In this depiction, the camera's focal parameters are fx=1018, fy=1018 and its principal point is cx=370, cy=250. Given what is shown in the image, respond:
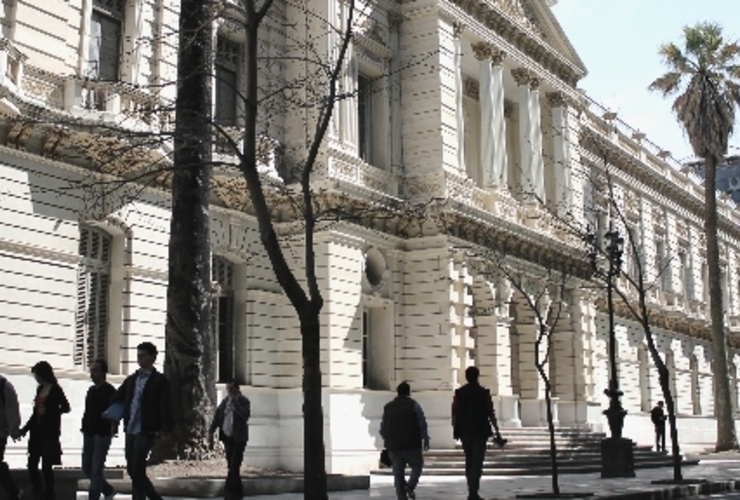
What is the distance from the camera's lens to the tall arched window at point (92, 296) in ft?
63.5

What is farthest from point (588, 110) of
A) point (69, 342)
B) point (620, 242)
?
point (69, 342)

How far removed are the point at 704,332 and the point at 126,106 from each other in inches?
1349

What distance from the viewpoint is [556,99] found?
111 ft

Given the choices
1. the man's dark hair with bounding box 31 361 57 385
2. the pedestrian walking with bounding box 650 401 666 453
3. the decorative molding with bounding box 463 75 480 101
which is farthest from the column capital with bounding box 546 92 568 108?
the man's dark hair with bounding box 31 361 57 385

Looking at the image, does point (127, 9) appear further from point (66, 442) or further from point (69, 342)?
point (66, 442)

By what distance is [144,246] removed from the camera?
20406 millimetres

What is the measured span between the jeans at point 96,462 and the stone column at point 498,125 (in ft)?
61.1

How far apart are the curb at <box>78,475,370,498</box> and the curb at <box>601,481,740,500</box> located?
465 centimetres

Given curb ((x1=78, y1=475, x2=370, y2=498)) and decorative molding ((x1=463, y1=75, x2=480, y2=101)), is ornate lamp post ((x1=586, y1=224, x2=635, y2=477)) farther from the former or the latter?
decorative molding ((x1=463, y1=75, x2=480, y2=101))

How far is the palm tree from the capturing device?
3431cm

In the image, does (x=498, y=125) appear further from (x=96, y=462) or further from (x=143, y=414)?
(x=143, y=414)

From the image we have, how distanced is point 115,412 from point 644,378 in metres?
33.0

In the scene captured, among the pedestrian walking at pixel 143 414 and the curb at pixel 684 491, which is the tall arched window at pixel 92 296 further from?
the curb at pixel 684 491

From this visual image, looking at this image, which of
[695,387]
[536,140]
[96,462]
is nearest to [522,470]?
[536,140]
